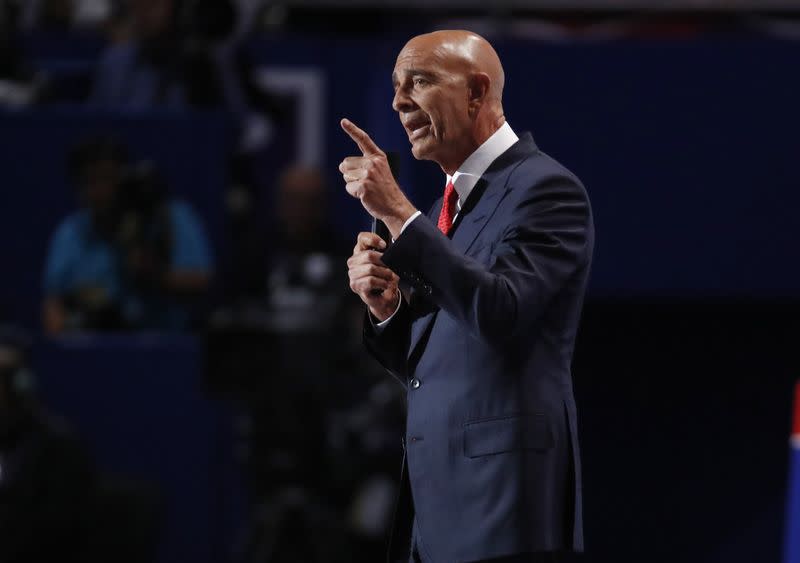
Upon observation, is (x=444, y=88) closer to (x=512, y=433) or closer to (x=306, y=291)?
(x=512, y=433)

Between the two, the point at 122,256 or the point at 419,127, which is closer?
the point at 419,127

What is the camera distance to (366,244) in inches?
87.3

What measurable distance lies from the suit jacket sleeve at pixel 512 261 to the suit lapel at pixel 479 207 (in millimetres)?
32

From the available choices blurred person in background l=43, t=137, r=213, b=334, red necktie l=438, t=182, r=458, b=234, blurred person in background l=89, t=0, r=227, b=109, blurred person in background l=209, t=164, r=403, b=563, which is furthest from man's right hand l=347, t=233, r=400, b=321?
blurred person in background l=89, t=0, r=227, b=109

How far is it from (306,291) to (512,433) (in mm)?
3532

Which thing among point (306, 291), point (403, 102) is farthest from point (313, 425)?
point (403, 102)

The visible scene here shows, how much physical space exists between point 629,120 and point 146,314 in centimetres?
229

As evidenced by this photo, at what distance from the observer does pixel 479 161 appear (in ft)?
7.34

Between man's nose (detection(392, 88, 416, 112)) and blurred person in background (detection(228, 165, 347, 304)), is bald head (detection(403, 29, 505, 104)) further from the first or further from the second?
blurred person in background (detection(228, 165, 347, 304))

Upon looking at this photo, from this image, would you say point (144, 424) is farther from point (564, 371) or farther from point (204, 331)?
point (564, 371)

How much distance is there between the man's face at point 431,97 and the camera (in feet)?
6.93

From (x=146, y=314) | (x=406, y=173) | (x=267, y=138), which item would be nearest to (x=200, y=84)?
(x=267, y=138)

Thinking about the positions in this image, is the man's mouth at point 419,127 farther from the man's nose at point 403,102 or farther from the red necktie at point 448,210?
the red necktie at point 448,210

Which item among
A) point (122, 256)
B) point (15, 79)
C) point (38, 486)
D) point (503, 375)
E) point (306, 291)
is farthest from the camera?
point (15, 79)
